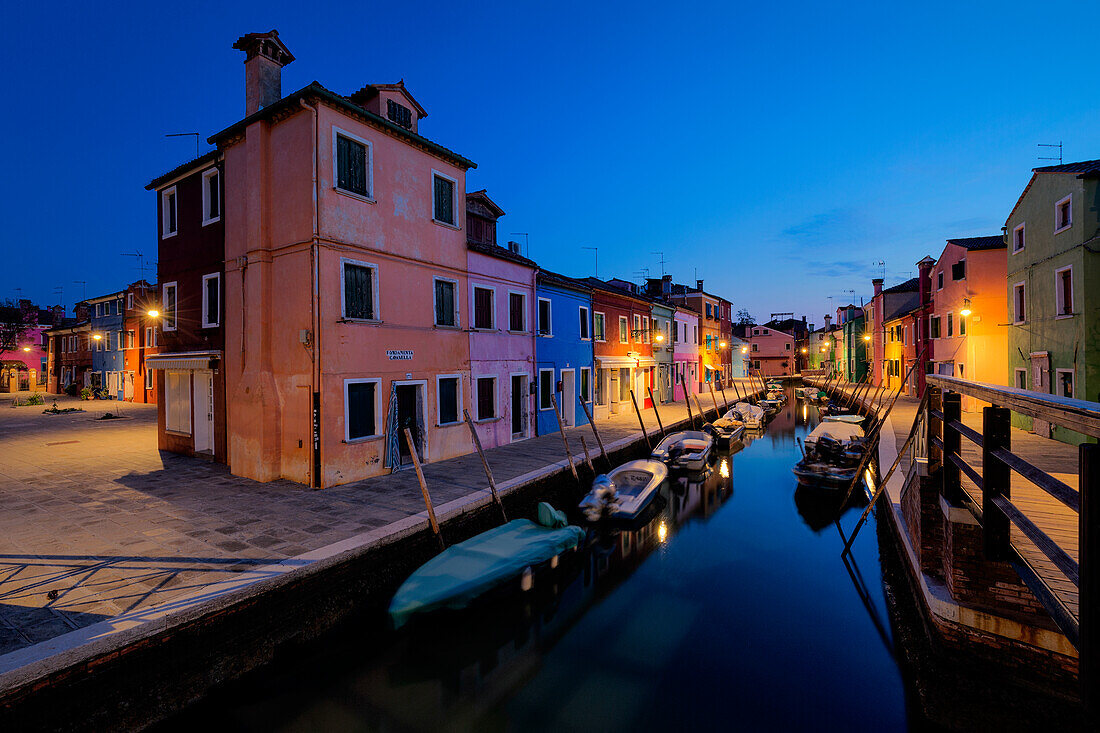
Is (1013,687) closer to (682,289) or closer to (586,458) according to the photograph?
(586,458)

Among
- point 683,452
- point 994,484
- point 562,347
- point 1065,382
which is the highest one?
point 562,347

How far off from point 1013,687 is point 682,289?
40.5 meters

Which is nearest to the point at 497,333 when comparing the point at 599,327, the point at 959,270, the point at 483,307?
the point at 483,307

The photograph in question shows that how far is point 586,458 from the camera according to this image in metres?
15.9

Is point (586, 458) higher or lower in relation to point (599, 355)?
lower

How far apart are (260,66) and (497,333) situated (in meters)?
10.2

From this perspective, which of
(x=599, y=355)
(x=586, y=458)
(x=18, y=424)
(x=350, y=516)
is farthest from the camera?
(x=599, y=355)

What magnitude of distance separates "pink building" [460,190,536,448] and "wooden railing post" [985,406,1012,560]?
1382cm

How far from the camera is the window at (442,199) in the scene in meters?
15.2

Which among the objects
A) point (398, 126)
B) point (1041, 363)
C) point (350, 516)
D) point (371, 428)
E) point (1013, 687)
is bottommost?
point (1013, 687)

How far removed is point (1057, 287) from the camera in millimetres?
15406

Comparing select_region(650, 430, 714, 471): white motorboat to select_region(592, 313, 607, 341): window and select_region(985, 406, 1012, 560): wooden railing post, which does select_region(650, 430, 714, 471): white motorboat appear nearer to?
select_region(592, 313, 607, 341): window

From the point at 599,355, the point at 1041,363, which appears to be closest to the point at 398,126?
the point at 599,355

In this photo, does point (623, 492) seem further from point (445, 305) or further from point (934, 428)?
point (934, 428)
